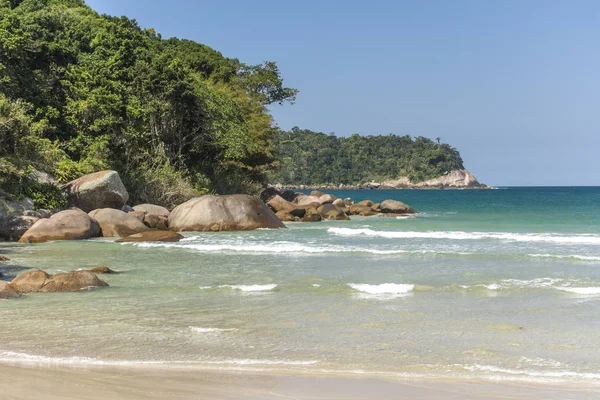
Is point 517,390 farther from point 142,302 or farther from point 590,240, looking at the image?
point 590,240

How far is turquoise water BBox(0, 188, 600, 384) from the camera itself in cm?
634

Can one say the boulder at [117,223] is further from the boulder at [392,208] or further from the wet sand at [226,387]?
the boulder at [392,208]

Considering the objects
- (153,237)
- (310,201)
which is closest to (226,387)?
(153,237)

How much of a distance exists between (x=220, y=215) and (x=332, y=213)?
1082 centimetres

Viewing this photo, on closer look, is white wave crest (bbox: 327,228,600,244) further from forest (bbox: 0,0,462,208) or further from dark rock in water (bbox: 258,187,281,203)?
dark rock in water (bbox: 258,187,281,203)

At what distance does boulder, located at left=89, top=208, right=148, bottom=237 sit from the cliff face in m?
127

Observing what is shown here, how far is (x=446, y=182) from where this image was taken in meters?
152

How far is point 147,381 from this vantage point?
18.0 ft

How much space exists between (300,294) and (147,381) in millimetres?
5021

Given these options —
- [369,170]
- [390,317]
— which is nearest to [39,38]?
[390,317]

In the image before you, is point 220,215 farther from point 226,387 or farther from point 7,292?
point 226,387

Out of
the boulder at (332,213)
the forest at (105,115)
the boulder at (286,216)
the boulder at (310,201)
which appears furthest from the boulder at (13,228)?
the boulder at (310,201)

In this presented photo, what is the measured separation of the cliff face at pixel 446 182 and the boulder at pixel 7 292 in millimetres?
138384

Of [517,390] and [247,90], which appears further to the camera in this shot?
[247,90]
